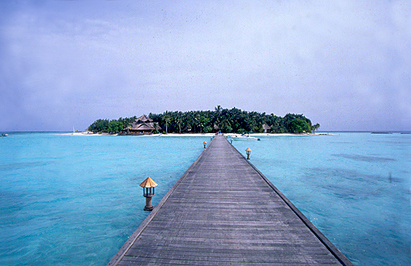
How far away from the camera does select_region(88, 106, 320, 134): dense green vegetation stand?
61.7 m

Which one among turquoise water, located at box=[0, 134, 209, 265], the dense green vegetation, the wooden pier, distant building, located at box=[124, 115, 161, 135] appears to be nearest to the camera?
the wooden pier

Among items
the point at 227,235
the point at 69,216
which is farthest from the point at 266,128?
the point at 227,235

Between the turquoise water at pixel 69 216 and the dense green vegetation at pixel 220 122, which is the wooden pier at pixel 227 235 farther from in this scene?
the dense green vegetation at pixel 220 122

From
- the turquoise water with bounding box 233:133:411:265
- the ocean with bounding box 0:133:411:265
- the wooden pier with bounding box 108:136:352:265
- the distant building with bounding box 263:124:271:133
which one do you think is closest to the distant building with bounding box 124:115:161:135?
the distant building with bounding box 263:124:271:133

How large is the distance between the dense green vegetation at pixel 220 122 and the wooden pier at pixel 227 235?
56116 mm

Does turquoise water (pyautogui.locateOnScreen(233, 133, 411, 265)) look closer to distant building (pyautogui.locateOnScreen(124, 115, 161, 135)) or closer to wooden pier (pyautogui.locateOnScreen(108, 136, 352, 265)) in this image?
wooden pier (pyautogui.locateOnScreen(108, 136, 352, 265))

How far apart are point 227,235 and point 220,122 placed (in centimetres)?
5954

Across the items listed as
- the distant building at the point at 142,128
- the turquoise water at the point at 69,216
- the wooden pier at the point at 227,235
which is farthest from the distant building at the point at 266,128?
the wooden pier at the point at 227,235

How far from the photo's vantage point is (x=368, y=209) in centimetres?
782

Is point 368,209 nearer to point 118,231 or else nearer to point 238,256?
point 238,256

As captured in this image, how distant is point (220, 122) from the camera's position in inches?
2475

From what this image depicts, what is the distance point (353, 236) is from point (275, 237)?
395 centimetres

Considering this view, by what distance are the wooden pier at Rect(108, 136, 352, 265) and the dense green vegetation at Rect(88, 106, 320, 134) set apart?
56.1 m

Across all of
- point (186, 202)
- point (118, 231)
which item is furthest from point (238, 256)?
point (118, 231)
